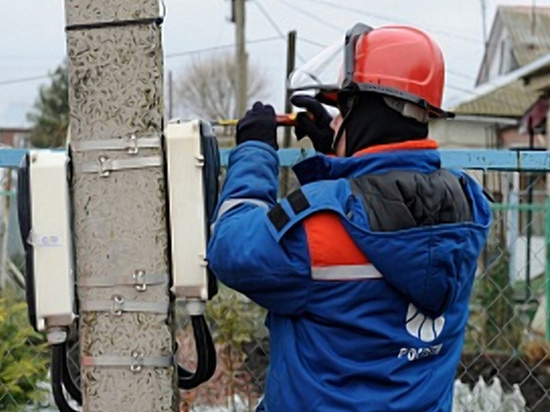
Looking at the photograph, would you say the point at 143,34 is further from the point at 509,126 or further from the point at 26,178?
the point at 509,126

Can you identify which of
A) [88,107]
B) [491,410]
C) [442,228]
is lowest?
[491,410]

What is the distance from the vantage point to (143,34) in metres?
2.25

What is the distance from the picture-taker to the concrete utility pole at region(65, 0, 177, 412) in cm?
225

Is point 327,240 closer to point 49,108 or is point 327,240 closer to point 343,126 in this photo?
point 343,126

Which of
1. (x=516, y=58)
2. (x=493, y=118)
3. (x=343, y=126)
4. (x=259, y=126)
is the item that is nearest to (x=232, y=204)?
(x=259, y=126)

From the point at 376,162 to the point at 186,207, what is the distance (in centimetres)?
48

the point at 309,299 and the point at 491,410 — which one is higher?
the point at 309,299

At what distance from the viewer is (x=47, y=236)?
223cm

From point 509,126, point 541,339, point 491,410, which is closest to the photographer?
point 491,410

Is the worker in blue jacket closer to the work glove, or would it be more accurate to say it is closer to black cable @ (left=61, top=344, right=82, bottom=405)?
the work glove

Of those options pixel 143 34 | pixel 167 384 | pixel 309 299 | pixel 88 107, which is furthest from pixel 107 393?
pixel 143 34

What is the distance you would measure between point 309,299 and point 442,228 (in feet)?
1.18

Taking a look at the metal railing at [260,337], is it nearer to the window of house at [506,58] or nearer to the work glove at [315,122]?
the work glove at [315,122]

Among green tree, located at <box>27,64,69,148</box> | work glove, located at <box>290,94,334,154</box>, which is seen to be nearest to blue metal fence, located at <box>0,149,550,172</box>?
work glove, located at <box>290,94,334,154</box>
